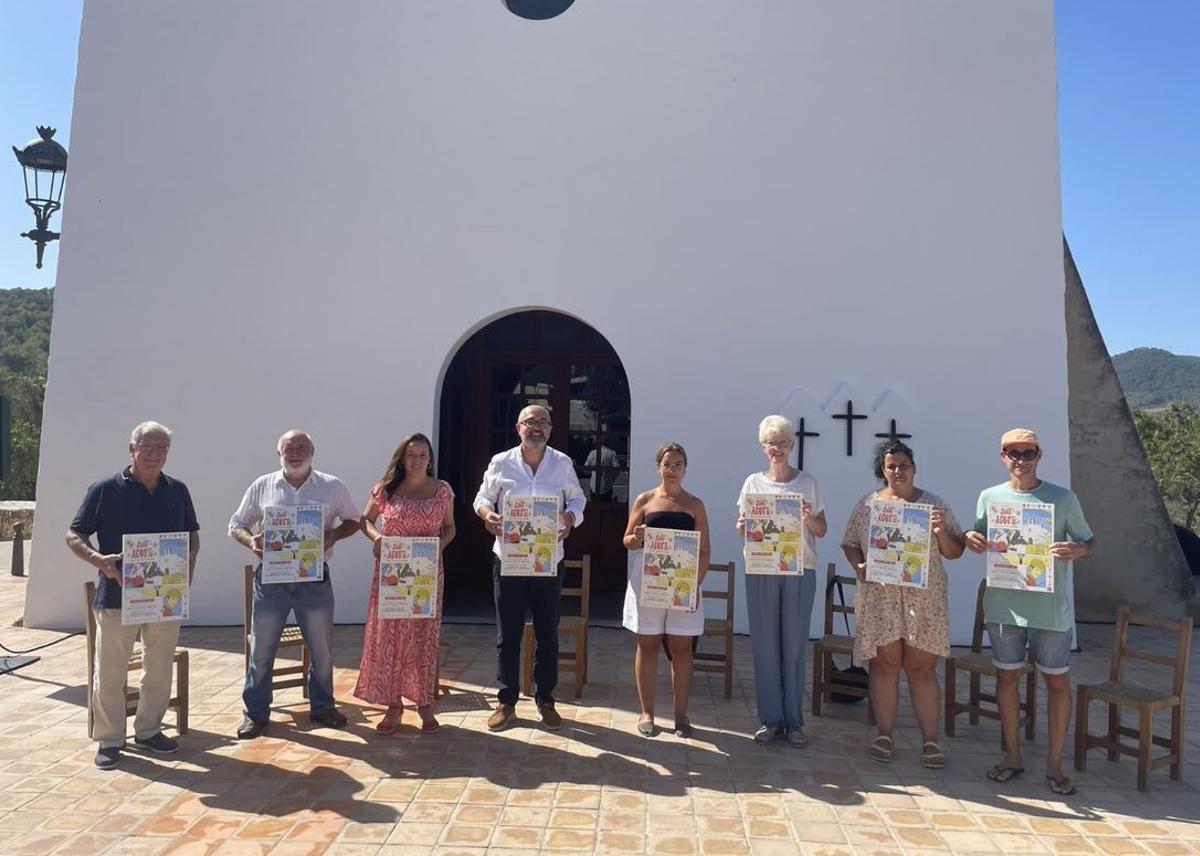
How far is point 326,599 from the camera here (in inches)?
170

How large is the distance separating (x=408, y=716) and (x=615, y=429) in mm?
3786

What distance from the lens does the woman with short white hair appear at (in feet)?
13.5

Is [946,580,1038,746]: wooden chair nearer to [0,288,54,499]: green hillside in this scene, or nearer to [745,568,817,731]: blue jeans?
[745,568,817,731]: blue jeans

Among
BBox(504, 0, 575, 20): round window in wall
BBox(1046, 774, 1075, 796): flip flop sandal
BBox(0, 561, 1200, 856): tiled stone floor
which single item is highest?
BBox(504, 0, 575, 20): round window in wall

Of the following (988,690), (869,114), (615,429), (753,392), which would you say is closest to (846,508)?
(753,392)

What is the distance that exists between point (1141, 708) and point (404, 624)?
365 cm

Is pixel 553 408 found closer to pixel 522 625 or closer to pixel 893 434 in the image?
pixel 893 434

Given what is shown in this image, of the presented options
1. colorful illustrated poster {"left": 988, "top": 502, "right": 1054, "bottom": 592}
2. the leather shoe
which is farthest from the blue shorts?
the leather shoe

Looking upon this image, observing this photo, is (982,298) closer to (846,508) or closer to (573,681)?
(846,508)

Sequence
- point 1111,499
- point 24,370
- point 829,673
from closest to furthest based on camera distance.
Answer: point 829,673
point 1111,499
point 24,370

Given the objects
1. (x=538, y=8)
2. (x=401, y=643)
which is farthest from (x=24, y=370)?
(x=401, y=643)

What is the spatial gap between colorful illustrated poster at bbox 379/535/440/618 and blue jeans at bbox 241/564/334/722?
422 mm

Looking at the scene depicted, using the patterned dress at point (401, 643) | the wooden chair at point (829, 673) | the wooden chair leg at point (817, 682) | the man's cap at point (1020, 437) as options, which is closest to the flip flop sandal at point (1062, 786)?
the wooden chair at point (829, 673)

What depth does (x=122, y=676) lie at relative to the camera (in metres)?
3.86
